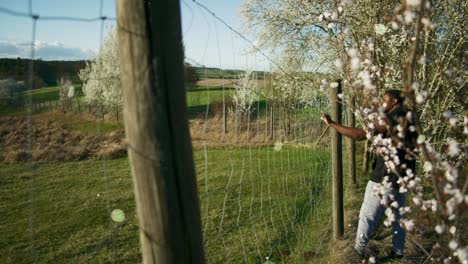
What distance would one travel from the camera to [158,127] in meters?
1.13

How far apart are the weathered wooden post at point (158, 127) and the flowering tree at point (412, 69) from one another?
100cm

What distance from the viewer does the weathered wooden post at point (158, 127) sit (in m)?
1.09

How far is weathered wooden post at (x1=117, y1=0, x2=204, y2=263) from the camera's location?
3.58 ft

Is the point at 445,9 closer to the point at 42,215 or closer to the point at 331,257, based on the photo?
the point at 331,257

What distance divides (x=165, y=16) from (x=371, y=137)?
2.14 m

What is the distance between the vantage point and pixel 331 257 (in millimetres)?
3945

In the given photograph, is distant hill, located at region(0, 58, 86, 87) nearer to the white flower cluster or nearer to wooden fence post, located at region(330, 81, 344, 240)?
the white flower cluster

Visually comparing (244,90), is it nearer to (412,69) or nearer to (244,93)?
(244,93)

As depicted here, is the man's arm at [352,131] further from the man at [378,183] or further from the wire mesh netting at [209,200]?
the wire mesh netting at [209,200]

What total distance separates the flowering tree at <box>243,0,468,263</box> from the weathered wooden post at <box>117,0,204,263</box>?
100 cm

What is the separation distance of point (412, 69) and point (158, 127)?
43.6 inches

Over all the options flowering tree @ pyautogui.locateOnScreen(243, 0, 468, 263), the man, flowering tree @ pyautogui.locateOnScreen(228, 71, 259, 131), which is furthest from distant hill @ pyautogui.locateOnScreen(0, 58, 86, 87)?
the man

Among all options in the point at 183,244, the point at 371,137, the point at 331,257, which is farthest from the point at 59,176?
the point at 183,244

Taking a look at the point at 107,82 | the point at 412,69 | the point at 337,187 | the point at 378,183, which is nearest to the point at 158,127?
the point at 412,69
